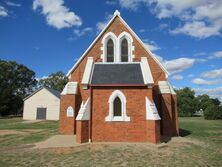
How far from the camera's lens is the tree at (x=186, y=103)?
7694 cm

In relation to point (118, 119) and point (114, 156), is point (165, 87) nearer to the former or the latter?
point (118, 119)

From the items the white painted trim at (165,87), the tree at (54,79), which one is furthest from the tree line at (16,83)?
the white painted trim at (165,87)

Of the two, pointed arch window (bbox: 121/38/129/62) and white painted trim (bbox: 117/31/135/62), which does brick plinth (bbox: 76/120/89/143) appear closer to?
white painted trim (bbox: 117/31/135/62)

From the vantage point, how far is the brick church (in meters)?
16.5

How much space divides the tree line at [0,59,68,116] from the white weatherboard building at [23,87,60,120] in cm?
2038

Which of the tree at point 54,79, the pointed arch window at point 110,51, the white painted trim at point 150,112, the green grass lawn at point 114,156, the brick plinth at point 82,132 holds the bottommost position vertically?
the green grass lawn at point 114,156

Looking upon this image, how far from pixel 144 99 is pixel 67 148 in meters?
6.07

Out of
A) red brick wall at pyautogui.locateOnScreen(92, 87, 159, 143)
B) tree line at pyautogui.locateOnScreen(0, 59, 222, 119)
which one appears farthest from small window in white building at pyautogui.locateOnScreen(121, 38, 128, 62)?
tree line at pyautogui.locateOnScreen(0, 59, 222, 119)

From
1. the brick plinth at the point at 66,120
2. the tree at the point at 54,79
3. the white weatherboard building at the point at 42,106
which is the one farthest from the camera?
the tree at the point at 54,79

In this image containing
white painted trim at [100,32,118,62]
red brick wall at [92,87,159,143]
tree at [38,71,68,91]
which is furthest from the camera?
tree at [38,71,68,91]

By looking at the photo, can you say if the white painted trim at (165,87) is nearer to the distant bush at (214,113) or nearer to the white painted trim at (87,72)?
the white painted trim at (87,72)

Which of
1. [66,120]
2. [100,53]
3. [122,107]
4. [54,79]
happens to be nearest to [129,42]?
[100,53]

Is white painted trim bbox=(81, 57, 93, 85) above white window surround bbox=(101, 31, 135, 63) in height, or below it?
below

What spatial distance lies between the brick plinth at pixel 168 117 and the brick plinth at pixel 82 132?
717cm
